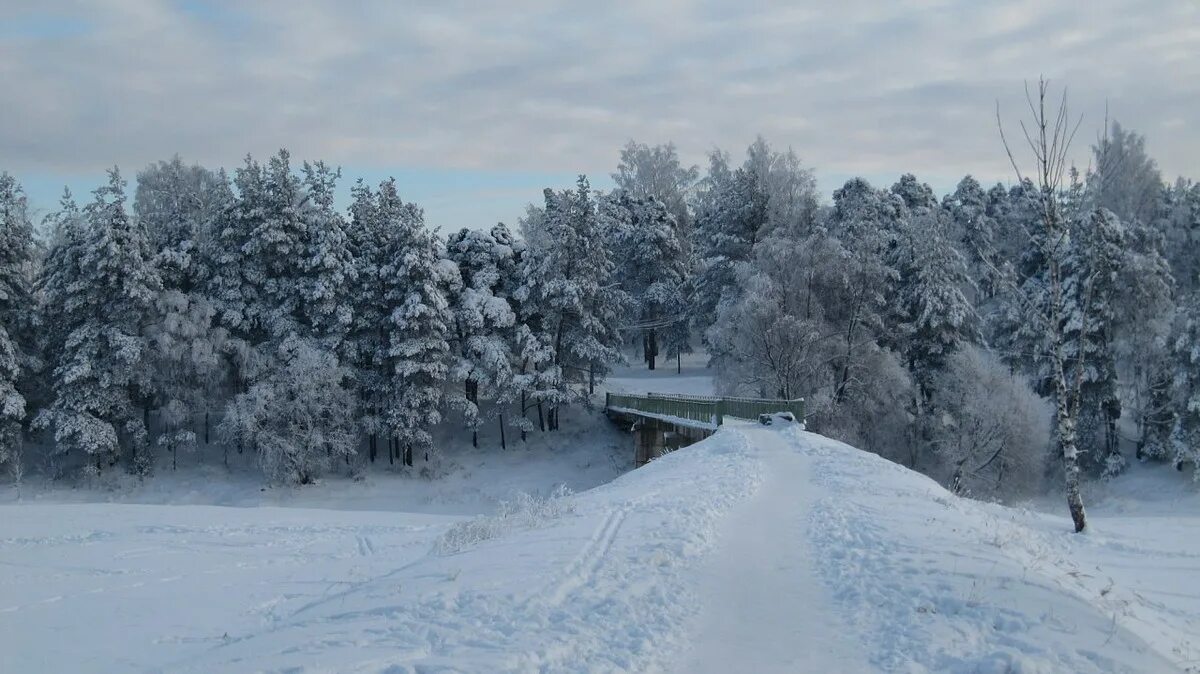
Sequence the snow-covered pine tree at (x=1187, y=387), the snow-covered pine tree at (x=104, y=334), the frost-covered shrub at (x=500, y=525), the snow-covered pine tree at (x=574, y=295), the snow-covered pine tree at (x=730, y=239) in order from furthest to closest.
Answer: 1. the snow-covered pine tree at (x=730, y=239)
2. the snow-covered pine tree at (x=574, y=295)
3. the snow-covered pine tree at (x=104, y=334)
4. the snow-covered pine tree at (x=1187, y=387)
5. the frost-covered shrub at (x=500, y=525)

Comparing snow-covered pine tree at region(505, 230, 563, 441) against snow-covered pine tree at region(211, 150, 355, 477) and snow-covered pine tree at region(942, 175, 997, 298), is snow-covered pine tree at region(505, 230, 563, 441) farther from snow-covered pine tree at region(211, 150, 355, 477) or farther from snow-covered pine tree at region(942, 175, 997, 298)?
snow-covered pine tree at region(942, 175, 997, 298)

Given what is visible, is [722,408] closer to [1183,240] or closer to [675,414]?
[675,414]

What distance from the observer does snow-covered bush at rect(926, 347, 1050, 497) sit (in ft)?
128

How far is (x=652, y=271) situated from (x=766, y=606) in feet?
175

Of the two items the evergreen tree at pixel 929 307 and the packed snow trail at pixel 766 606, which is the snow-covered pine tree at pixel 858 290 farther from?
the packed snow trail at pixel 766 606

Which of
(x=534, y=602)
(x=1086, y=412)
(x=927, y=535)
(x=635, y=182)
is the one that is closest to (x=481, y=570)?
(x=534, y=602)

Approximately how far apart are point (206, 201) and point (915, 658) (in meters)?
67.2

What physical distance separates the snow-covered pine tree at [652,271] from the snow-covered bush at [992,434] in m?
22.1

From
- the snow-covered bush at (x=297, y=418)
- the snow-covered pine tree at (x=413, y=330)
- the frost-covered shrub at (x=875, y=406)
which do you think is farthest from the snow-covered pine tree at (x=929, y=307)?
the snow-covered bush at (x=297, y=418)

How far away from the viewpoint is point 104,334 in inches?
1566

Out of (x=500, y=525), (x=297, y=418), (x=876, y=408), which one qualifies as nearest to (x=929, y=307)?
(x=876, y=408)

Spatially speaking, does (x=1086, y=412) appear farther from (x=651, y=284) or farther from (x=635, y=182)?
(x=635, y=182)

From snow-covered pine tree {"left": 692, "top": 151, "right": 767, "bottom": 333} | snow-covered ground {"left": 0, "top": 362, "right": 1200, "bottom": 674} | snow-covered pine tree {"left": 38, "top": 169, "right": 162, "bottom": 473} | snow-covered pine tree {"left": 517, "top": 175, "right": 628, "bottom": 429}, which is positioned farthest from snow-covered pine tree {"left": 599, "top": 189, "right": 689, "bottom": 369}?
snow-covered ground {"left": 0, "top": 362, "right": 1200, "bottom": 674}

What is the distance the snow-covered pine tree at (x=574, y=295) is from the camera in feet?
155
